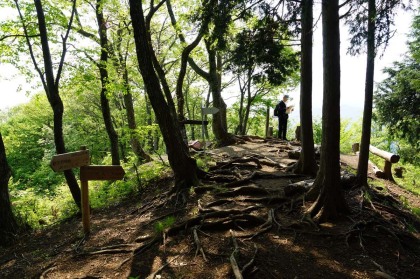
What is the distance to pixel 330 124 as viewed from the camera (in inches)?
197

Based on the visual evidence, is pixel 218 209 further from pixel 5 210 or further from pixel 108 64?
pixel 108 64

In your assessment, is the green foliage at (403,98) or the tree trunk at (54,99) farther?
the green foliage at (403,98)

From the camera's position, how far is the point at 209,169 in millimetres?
8336

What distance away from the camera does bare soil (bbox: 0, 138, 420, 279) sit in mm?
3803

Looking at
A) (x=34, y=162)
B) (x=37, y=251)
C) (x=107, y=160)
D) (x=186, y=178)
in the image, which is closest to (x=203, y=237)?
(x=186, y=178)

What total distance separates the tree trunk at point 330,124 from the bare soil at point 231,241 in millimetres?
280

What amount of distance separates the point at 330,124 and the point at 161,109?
3.62 metres

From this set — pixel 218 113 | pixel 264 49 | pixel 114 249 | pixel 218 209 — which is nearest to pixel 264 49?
pixel 264 49

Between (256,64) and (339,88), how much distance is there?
2.96 m

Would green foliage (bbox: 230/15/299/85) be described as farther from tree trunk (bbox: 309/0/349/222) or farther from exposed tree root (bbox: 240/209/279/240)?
exposed tree root (bbox: 240/209/279/240)

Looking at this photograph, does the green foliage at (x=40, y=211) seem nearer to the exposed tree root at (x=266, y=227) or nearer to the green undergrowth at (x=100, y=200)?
the green undergrowth at (x=100, y=200)

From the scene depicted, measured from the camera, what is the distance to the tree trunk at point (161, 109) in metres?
6.26

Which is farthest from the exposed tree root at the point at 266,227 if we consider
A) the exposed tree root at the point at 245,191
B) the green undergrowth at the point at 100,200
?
the green undergrowth at the point at 100,200

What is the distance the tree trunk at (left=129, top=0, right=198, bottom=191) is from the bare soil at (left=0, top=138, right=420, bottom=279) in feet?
1.41
